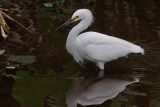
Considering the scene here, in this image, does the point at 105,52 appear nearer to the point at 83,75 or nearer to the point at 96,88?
the point at 83,75

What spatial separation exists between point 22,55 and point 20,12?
2.96 meters

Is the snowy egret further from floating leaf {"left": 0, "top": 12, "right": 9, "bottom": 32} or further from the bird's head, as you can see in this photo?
floating leaf {"left": 0, "top": 12, "right": 9, "bottom": 32}

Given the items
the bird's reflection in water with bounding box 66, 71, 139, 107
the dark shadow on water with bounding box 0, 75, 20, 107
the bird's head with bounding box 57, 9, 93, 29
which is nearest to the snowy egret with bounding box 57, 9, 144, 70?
the bird's head with bounding box 57, 9, 93, 29

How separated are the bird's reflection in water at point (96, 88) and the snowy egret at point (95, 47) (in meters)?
0.34

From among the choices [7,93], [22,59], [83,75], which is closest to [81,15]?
[83,75]

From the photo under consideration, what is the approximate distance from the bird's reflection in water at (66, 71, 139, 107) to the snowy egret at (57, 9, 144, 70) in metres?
0.34

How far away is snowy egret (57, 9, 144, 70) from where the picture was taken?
7.72 meters

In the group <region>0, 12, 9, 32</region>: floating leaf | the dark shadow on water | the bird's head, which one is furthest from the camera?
<region>0, 12, 9, 32</region>: floating leaf

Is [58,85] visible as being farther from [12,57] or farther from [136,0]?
[136,0]

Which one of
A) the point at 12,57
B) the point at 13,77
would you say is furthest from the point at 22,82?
the point at 12,57

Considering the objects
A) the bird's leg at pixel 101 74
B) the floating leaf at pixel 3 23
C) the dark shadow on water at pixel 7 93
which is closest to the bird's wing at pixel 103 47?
the bird's leg at pixel 101 74

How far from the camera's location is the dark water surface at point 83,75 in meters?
6.80

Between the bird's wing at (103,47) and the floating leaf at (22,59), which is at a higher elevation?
the bird's wing at (103,47)

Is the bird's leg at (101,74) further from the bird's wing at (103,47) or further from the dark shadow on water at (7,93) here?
the dark shadow on water at (7,93)
